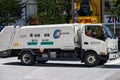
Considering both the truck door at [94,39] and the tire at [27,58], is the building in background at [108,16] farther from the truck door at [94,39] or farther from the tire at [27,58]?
the truck door at [94,39]

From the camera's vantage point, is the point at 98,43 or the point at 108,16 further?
the point at 108,16

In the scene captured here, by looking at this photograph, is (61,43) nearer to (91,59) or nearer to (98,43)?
(91,59)

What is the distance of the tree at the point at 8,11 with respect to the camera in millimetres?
48906

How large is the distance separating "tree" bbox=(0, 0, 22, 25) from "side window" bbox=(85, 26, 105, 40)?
2649cm

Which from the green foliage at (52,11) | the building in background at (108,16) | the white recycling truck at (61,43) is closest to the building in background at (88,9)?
the building in background at (108,16)

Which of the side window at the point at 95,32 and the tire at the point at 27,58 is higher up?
the side window at the point at 95,32

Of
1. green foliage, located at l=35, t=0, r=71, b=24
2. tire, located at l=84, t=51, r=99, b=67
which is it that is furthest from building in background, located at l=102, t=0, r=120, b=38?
tire, located at l=84, t=51, r=99, b=67

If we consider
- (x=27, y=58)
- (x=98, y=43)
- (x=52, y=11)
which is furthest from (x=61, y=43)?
(x=52, y=11)

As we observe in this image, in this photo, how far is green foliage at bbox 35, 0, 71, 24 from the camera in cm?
4562

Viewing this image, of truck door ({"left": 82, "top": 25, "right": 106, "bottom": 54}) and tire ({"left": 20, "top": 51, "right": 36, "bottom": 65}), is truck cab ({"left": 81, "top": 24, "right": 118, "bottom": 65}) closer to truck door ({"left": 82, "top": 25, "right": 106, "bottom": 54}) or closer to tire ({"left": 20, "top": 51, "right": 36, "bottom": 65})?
truck door ({"left": 82, "top": 25, "right": 106, "bottom": 54})

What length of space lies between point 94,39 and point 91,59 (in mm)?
1060

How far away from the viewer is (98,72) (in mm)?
19969

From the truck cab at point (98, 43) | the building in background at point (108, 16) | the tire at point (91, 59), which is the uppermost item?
the building in background at point (108, 16)

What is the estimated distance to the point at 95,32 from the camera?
75.7ft
